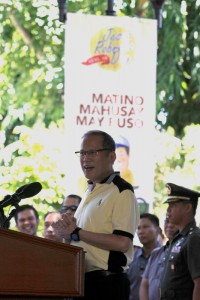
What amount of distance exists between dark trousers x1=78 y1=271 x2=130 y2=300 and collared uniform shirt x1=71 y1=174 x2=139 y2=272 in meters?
0.04

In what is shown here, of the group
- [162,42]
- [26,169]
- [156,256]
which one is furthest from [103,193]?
[162,42]

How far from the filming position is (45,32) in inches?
787

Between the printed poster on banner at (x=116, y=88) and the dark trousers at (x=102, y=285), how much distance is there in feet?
11.8

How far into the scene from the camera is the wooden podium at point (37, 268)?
17.3 ft

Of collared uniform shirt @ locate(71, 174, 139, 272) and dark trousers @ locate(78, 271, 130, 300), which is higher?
collared uniform shirt @ locate(71, 174, 139, 272)

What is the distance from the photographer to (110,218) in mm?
6527

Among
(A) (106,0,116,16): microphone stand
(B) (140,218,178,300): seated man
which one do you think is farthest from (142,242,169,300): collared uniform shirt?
(A) (106,0,116,16): microphone stand

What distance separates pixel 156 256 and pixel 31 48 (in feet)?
37.9

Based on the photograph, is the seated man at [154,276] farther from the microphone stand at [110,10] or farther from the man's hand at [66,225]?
the microphone stand at [110,10]

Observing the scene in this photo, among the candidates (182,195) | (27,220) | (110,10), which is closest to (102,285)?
(182,195)

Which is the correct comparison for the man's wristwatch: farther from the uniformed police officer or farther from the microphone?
the uniformed police officer

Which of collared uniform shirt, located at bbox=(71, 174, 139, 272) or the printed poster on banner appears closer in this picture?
collared uniform shirt, located at bbox=(71, 174, 139, 272)

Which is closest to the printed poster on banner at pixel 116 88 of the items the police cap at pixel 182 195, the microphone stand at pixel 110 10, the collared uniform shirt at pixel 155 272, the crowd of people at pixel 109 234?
the microphone stand at pixel 110 10

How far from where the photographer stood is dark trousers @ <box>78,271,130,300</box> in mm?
6461
